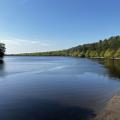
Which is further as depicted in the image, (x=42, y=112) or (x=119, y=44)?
(x=119, y=44)

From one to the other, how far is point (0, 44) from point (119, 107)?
16079 cm

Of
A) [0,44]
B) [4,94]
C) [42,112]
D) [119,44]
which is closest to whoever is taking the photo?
[42,112]

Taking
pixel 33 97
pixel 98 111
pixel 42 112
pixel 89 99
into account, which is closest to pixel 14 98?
pixel 33 97

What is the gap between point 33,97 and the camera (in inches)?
965

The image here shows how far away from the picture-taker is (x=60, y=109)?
64.3 ft

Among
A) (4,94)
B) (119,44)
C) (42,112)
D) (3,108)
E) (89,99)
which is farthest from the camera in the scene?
(119,44)

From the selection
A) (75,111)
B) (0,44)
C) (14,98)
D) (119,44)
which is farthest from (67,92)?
(119,44)

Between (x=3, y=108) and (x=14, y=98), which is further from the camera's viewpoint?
(x=14, y=98)

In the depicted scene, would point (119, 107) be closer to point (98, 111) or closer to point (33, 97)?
point (98, 111)

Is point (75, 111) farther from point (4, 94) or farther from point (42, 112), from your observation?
point (4, 94)

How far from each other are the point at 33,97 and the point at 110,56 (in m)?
160

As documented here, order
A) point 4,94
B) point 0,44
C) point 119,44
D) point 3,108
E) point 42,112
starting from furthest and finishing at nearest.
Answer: point 119,44, point 0,44, point 4,94, point 3,108, point 42,112

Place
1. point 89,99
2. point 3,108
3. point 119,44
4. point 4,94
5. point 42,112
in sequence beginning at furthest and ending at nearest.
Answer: point 119,44 < point 4,94 < point 89,99 < point 3,108 < point 42,112

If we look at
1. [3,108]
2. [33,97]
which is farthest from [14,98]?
[3,108]
